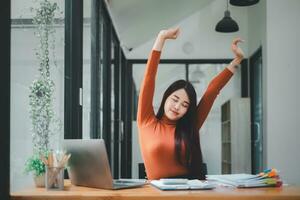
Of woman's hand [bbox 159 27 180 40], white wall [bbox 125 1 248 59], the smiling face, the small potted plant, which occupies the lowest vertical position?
the small potted plant

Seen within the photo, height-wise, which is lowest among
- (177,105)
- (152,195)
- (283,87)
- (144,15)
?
(152,195)

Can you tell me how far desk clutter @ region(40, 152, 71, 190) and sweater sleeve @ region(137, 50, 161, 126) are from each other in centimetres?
85

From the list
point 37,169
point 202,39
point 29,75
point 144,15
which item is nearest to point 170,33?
point 29,75

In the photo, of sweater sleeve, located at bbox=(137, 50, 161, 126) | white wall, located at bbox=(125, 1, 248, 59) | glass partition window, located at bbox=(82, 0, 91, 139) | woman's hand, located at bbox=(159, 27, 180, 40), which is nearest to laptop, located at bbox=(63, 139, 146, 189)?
sweater sleeve, located at bbox=(137, 50, 161, 126)

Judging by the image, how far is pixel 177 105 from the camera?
2.62 m

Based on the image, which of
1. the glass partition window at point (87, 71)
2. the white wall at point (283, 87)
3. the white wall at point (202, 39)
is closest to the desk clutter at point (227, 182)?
the glass partition window at point (87, 71)

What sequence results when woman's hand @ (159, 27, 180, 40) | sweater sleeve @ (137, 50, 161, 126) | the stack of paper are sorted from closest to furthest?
the stack of paper
woman's hand @ (159, 27, 180, 40)
sweater sleeve @ (137, 50, 161, 126)

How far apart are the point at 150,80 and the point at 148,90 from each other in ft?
0.19

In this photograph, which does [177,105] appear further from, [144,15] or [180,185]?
[144,15]

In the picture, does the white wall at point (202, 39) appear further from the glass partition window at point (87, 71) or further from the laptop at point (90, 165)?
the laptop at point (90, 165)

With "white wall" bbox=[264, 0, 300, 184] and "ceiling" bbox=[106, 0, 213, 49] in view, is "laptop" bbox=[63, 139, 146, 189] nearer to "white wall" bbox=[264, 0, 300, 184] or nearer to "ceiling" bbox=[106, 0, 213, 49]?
"white wall" bbox=[264, 0, 300, 184]

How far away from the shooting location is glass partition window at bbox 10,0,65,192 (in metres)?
2.22

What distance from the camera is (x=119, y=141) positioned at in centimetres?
766

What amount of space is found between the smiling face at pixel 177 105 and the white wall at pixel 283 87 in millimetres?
3207
